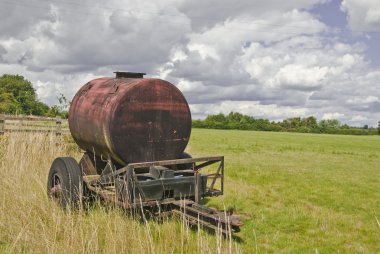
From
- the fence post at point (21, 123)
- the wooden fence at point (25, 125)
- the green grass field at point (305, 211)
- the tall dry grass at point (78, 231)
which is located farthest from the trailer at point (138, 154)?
the fence post at point (21, 123)

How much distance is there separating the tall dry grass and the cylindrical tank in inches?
47.9

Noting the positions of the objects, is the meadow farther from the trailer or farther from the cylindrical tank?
the cylindrical tank

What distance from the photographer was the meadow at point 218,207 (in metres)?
5.34

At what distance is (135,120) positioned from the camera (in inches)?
294

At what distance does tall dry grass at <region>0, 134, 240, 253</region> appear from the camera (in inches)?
196

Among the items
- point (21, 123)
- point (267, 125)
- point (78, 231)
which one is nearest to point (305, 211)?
point (78, 231)

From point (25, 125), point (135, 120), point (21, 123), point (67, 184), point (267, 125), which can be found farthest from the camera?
point (267, 125)

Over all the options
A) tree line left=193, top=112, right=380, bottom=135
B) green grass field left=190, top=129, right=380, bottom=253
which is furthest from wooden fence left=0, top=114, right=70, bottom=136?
tree line left=193, top=112, right=380, bottom=135

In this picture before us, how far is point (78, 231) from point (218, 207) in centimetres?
411

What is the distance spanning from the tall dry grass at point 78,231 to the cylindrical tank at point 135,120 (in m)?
1.22

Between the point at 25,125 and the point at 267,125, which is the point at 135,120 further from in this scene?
the point at 267,125

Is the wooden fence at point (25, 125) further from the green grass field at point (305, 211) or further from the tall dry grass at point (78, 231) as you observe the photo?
the green grass field at point (305, 211)

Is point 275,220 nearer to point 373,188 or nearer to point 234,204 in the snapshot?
point 234,204

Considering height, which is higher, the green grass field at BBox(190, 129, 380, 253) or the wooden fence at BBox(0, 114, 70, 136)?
the wooden fence at BBox(0, 114, 70, 136)
